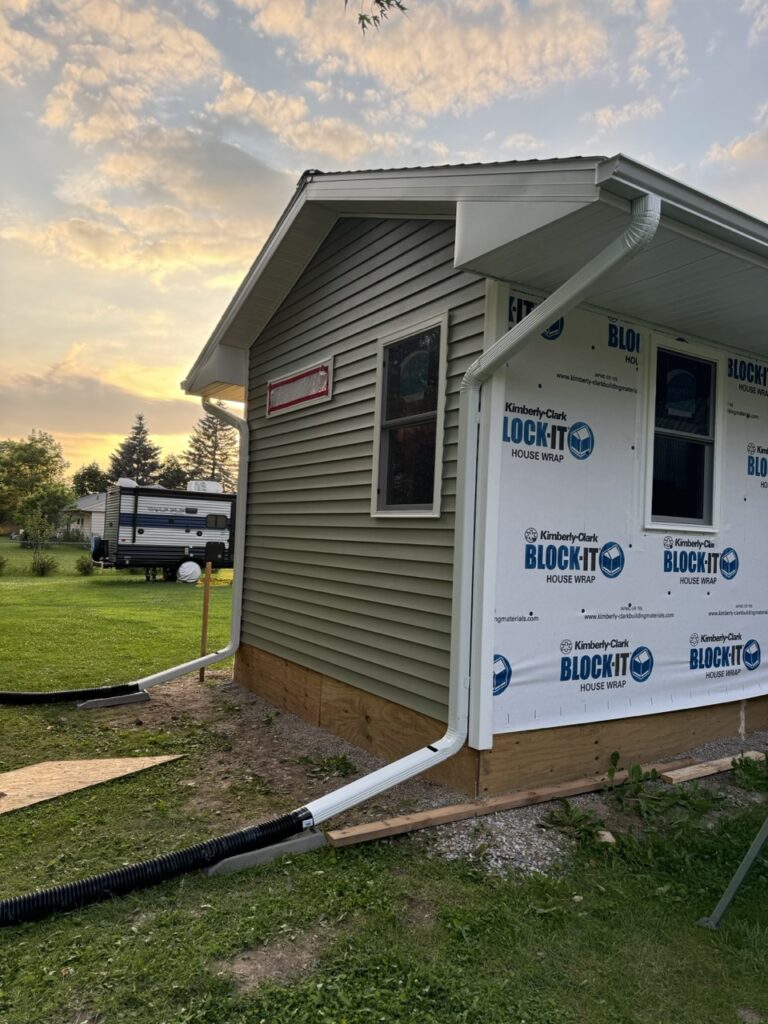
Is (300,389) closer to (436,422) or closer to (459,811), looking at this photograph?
(436,422)

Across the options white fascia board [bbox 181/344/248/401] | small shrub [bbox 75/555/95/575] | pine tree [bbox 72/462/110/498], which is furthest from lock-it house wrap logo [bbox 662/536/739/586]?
pine tree [bbox 72/462/110/498]

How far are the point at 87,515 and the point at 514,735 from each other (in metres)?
44.7

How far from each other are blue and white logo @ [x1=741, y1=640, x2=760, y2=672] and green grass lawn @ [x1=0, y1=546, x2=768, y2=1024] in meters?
1.51

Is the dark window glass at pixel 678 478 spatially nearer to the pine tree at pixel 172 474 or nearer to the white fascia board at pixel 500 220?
the white fascia board at pixel 500 220

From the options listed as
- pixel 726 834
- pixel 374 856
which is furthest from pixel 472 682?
pixel 726 834

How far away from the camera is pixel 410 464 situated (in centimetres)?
426

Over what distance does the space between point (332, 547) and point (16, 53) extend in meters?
6.24

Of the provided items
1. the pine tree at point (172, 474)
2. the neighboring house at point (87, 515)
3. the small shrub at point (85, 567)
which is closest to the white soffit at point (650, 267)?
the small shrub at point (85, 567)

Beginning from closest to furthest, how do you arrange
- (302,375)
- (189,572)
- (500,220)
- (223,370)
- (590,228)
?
1. (590,228)
2. (500,220)
3. (302,375)
4. (223,370)
5. (189,572)

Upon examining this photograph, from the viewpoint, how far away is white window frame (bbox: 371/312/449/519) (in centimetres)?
390

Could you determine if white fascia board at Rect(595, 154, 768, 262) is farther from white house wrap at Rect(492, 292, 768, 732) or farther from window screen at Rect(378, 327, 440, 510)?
window screen at Rect(378, 327, 440, 510)

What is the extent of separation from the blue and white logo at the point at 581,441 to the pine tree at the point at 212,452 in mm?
65943

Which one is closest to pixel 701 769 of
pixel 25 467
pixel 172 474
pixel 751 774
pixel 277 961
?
pixel 751 774

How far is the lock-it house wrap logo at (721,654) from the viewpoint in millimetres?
4508
